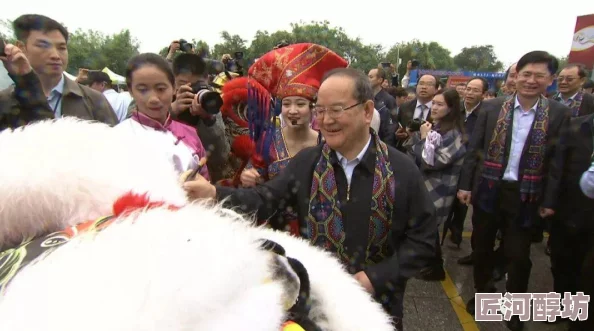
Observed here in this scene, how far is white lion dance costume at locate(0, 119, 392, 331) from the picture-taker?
46 centimetres

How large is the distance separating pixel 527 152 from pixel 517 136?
16 cm

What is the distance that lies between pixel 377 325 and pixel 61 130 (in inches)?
29.7

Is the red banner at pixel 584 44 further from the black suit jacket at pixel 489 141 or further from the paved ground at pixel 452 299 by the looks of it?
the black suit jacket at pixel 489 141

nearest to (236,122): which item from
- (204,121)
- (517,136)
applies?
(204,121)

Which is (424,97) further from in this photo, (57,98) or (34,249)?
(34,249)

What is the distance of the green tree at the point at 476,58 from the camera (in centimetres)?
6824

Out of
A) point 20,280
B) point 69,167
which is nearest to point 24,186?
point 69,167

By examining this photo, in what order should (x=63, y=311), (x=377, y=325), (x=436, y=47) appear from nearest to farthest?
(x=63, y=311) → (x=377, y=325) → (x=436, y=47)

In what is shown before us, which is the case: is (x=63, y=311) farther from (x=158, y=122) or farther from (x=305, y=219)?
(x=158, y=122)

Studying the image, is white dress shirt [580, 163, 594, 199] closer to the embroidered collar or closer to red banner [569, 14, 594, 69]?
the embroidered collar

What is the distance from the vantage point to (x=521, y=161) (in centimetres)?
310

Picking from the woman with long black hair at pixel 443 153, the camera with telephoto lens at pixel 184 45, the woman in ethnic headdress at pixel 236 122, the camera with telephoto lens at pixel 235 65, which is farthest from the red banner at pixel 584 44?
the woman in ethnic headdress at pixel 236 122

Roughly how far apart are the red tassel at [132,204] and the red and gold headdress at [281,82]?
180cm

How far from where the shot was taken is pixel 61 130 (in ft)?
2.60
